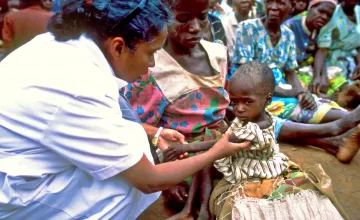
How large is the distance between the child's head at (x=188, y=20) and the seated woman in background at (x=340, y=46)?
215 centimetres

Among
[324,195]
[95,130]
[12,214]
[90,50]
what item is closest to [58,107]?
[95,130]

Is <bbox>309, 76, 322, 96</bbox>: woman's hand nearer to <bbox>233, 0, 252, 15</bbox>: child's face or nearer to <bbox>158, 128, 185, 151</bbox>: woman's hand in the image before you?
<bbox>233, 0, 252, 15</bbox>: child's face

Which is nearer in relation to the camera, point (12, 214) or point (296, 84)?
point (12, 214)

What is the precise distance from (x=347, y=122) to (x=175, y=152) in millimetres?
1365

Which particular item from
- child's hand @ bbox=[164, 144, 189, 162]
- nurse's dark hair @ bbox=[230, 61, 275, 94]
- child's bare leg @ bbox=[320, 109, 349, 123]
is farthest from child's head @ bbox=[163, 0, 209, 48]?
child's bare leg @ bbox=[320, 109, 349, 123]

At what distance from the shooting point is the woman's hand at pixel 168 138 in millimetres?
2121

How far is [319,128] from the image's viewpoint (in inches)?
116

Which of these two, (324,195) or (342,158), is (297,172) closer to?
(324,195)

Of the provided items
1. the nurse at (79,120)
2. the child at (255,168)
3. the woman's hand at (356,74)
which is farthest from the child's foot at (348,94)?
the nurse at (79,120)

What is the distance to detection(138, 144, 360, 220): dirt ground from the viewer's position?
7.59 feet

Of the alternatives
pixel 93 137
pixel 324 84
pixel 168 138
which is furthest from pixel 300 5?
pixel 93 137

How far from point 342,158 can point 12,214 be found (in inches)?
83.1

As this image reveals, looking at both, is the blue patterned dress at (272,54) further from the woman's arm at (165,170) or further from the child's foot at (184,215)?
the woman's arm at (165,170)

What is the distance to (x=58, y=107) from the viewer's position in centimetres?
132
